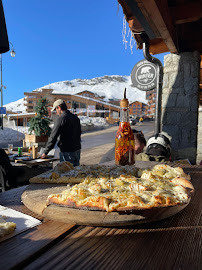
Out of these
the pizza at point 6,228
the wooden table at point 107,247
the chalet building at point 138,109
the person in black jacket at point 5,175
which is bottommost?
the person in black jacket at point 5,175

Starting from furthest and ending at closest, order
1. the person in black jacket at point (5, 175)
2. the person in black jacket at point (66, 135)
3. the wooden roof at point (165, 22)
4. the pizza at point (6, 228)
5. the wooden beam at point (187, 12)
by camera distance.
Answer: the person in black jacket at point (66, 135) < the person in black jacket at point (5, 175) < the wooden beam at point (187, 12) < the wooden roof at point (165, 22) < the pizza at point (6, 228)

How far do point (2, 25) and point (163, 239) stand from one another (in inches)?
71.8

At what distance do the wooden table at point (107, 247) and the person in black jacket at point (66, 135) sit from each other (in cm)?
381

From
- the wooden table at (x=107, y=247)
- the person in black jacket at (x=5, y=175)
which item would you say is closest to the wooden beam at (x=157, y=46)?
the person in black jacket at (x=5, y=175)

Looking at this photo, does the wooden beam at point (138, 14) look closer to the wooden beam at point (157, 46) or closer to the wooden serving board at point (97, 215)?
the wooden beam at point (157, 46)

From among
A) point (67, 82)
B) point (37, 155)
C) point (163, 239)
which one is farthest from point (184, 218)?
point (67, 82)

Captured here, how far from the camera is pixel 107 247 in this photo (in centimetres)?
73

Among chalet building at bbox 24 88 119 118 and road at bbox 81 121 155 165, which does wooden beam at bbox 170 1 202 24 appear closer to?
road at bbox 81 121 155 165

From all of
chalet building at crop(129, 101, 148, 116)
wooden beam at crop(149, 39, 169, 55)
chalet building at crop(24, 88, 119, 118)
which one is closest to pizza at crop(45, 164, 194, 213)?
wooden beam at crop(149, 39, 169, 55)

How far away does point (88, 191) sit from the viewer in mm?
1049

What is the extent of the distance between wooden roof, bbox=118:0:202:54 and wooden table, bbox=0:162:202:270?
2528 millimetres

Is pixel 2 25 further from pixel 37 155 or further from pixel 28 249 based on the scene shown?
pixel 37 155

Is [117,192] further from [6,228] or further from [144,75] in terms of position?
[144,75]

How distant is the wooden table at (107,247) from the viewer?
639 millimetres
